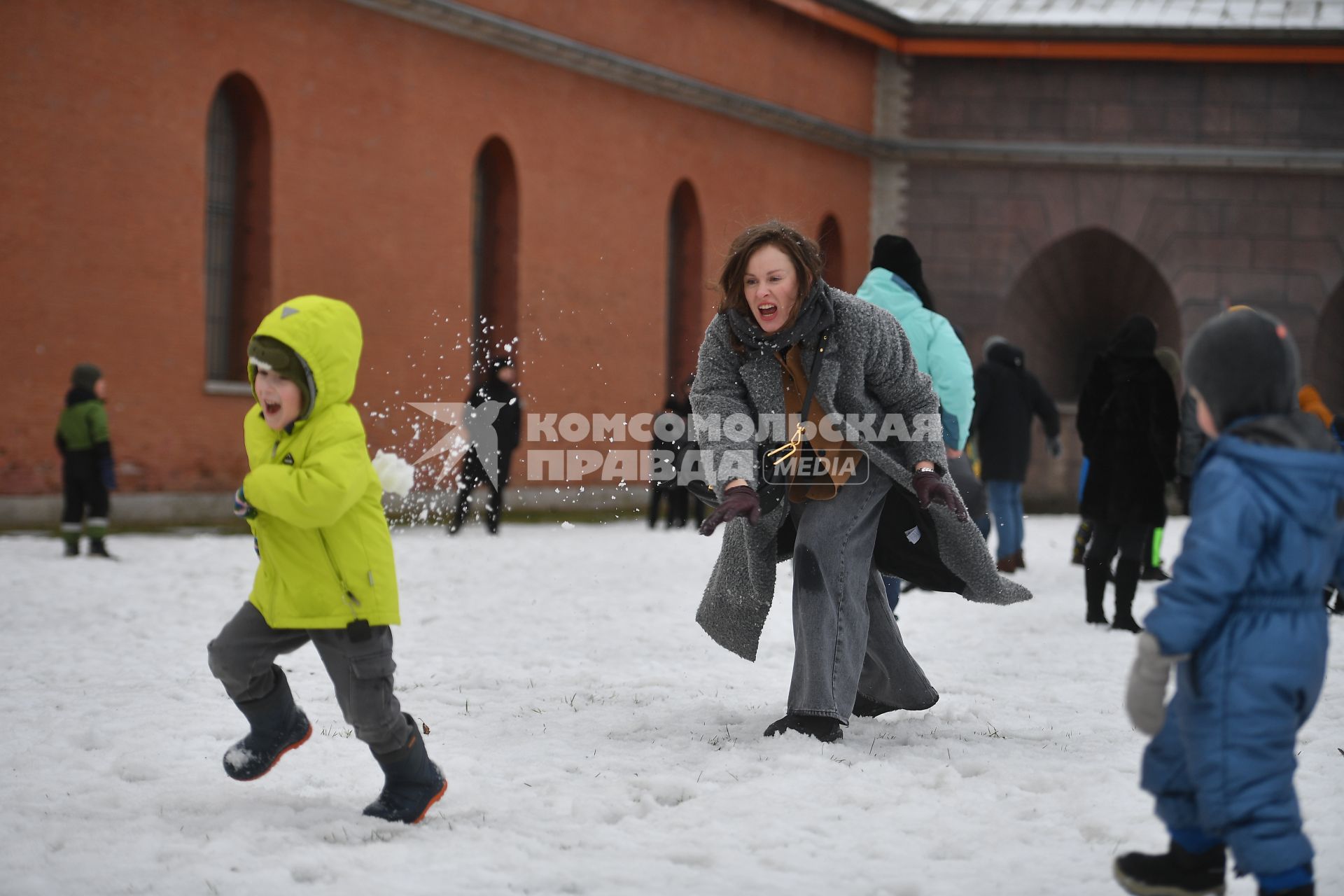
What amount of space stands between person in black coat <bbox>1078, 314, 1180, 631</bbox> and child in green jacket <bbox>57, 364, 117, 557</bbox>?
24.8ft

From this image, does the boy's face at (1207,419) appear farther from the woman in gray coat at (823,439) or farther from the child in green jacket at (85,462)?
the child in green jacket at (85,462)

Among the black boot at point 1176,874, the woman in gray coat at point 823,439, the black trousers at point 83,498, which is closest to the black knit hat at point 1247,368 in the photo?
the black boot at point 1176,874

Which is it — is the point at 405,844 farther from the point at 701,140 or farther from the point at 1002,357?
the point at 701,140

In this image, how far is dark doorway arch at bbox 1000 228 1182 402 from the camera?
2594cm

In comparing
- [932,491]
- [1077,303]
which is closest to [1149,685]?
[932,491]

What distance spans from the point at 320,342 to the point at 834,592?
2.03m

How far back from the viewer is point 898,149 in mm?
25938

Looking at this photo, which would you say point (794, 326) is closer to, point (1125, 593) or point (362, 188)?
point (1125, 593)

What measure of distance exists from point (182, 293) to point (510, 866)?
44.8ft

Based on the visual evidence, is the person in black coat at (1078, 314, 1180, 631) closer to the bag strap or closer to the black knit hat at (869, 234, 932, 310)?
the black knit hat at (869, 234, 932, 310)

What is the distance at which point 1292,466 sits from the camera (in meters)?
3.31

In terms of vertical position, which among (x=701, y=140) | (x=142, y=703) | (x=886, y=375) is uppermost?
(x=701, y=140)

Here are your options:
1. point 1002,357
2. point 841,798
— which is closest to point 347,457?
point 841,798

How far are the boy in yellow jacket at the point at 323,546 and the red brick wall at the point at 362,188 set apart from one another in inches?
335
